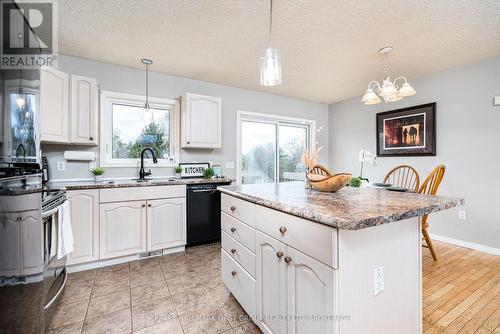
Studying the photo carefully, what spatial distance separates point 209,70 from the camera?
10.1ft

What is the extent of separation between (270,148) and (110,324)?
3421 millimetres

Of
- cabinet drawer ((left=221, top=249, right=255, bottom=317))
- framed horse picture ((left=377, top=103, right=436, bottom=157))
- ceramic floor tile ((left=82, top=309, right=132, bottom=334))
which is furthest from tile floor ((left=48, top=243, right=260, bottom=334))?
framed horse picture ((left=377, top=103, right=436, bottom=157))

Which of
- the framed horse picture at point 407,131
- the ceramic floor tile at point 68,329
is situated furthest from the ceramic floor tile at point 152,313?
the framed horse picture at point 407,131

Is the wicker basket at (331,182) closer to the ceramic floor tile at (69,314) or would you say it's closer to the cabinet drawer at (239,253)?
the cabinet drawer at (239,253)

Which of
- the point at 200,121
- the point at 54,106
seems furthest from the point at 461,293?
the point at 54,106

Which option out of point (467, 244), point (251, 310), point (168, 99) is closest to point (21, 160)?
point (251, 310)

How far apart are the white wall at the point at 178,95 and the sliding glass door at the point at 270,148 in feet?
0.61

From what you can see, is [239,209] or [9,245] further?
[239,209]

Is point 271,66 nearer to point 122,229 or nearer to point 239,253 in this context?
point 239,253

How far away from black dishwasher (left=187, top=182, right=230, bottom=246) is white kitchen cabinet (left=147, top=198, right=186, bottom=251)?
0.30 feet

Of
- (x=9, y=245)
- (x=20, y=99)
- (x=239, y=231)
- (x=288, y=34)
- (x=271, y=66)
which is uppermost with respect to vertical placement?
(x=288, y=34)

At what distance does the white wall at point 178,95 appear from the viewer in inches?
104

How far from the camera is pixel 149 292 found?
6.27ft

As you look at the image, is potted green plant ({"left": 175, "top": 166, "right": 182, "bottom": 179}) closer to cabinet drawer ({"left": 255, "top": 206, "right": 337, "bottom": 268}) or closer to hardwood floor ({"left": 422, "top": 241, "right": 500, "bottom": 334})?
cabinet drawer ({"left": 255, "top": 206, "right": 337, "bottom": 268})
